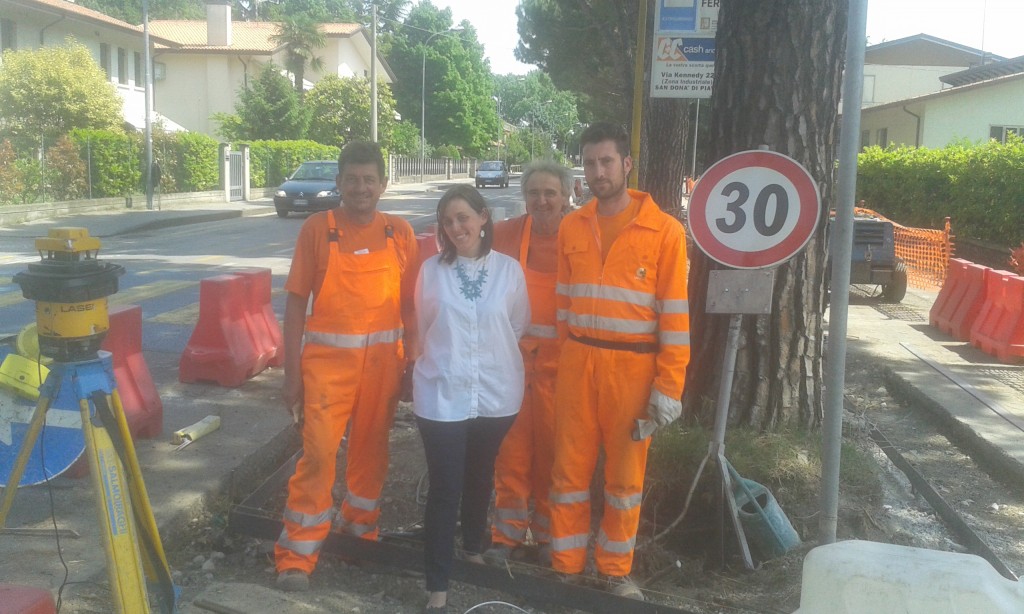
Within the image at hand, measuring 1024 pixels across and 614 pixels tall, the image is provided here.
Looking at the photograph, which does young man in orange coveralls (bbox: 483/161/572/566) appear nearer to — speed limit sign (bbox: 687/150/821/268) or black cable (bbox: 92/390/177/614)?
speed limit sign (bbox: 687/150/821/268)

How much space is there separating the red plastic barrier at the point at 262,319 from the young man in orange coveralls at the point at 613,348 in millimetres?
4014

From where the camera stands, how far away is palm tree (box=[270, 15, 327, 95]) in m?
50.6

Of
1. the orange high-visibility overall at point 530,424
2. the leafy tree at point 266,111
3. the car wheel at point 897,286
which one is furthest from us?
the leafy tree at point 266,111

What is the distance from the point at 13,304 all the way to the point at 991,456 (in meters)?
9.53

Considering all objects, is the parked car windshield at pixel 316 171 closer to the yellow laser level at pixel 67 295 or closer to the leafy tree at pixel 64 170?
the leafy tree at pixel 64 170

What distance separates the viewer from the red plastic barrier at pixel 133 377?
18.1 ft

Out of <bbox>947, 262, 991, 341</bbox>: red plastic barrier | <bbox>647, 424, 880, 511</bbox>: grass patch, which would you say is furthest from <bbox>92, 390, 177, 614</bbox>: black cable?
<bbox>947, 262, 991, 341</bbox>: red plastic barrier

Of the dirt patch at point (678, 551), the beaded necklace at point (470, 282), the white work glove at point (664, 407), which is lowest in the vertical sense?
the dirt patch at point (678, 551)

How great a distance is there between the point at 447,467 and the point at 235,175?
32.6m

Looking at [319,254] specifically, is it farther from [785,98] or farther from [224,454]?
[785,98]

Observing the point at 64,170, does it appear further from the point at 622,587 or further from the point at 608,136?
the point at 622,587

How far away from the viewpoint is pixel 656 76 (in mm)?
7918

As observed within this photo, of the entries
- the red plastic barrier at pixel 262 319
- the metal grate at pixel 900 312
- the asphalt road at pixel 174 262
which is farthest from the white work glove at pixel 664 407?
the metal grate at pixel 900 312

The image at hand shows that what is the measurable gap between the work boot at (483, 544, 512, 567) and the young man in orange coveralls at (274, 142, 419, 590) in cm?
75
